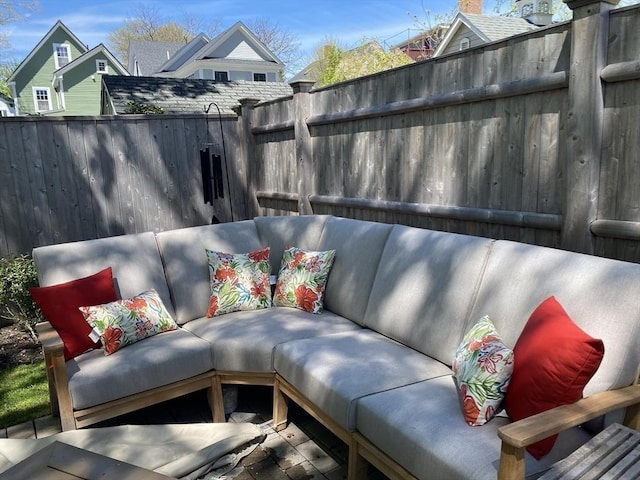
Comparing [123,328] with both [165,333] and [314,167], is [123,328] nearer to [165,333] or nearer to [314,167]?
[165,333]

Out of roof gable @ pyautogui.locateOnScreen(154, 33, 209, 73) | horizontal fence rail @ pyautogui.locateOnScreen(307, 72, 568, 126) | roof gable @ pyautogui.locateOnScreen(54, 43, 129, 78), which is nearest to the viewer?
horizontal fence rail @ pyautogui.locateOnScreen(307, 72, 568, 126)

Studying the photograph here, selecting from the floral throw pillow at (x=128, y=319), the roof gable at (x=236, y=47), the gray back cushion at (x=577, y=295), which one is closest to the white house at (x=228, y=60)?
the roof gable at (x=236, y=47)

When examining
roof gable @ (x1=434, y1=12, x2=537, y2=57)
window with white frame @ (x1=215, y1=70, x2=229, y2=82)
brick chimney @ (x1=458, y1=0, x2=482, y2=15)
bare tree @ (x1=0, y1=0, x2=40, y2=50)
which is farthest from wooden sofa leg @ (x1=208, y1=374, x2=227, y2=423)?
brick chimney @ (x1=458, y1=0, x2=482, y2=15)

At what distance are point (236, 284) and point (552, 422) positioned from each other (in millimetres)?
2199

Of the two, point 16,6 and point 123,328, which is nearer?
point 123,328

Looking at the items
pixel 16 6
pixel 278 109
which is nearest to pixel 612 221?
pixel 278 109

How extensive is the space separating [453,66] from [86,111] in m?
19.8

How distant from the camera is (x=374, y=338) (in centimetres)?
263

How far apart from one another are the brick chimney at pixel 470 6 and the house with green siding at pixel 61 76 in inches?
491

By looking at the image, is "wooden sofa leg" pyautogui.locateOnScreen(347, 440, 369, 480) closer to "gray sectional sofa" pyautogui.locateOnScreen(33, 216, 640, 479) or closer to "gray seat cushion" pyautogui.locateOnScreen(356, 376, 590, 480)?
"gray sectional sofa" pyautogui.locateOnScreen(33, 216, 640, 479)

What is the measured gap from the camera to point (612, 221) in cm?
221

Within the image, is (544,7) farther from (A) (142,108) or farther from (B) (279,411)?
(B) (279,411)

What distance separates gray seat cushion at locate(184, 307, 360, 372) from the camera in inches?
104

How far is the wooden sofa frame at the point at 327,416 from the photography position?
4.50ft
